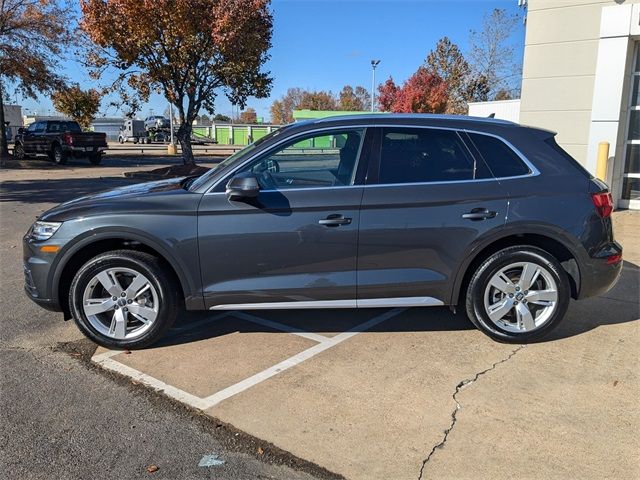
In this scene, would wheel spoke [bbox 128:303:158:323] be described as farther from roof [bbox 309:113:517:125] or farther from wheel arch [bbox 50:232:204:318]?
roof [bbox 309:113:517:125]

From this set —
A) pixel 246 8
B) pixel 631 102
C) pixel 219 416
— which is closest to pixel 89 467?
pixel 219 416

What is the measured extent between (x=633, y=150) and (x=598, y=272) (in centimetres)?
770

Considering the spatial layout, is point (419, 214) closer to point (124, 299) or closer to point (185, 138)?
point (124, 299)

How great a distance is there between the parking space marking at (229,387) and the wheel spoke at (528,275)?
52.1 inches

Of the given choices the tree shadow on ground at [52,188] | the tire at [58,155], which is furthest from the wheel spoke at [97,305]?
the tire at [58,155]

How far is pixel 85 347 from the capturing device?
4.52m

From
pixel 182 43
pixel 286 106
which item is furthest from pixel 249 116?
pixel 182 43

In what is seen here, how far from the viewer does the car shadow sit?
479cm

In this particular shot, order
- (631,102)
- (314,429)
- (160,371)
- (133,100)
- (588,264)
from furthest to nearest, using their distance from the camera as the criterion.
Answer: (133,100), (631,102), (588,264), (160,371), (314,429)

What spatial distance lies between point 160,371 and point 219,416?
2.75 feet

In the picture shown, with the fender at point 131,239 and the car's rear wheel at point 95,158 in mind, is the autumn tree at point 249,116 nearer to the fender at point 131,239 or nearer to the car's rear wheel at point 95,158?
the car's rear wheel at point 95,158

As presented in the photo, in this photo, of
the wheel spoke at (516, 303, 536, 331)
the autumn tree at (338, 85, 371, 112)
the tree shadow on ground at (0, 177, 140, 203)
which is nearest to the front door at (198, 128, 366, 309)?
the wheel spoke at (516, 303, 536, 331)

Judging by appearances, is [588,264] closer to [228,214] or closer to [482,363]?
[482,363]

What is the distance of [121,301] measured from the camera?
4.34 m
